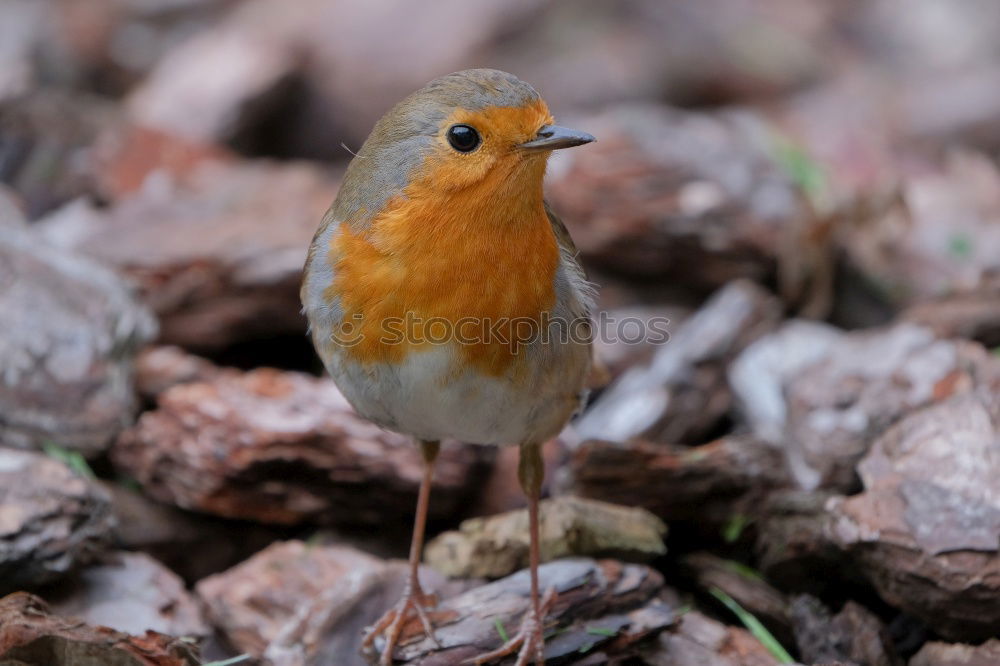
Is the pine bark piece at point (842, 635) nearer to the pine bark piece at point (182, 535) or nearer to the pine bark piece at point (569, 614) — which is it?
the pine bark piece at point (569, 614)

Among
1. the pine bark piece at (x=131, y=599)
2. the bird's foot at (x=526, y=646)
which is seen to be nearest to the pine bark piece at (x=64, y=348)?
the pine bark piece at (x=131, y=599)

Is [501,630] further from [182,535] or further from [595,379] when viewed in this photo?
[182,535]

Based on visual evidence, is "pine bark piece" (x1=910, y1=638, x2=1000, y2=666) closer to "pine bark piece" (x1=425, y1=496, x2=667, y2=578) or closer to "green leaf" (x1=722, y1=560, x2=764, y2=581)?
"green leaf" (x1=722, y1=560, x2=764, y2=581)

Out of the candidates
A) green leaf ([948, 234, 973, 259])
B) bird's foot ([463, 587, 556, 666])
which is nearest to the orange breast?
bird's foot ([463, 587, 556, 666])

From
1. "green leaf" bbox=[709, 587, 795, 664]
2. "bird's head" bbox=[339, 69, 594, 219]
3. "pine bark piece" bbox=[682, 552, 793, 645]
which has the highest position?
"bird's head" bbox=[339, 69, 594, 219]

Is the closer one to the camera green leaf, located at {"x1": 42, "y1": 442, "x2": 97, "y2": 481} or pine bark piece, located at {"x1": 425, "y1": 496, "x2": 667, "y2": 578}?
pine bark piece, located at {"x1": 425, "y1": 496, "x2": 667, "y2": 578}

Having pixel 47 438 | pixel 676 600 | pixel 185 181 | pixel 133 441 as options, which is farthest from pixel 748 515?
pixel 185 181

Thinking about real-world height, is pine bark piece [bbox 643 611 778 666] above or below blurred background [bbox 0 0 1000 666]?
below

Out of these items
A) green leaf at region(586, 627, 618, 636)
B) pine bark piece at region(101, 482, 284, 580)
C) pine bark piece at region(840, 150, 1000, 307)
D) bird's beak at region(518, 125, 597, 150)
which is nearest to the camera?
bird's beak at region(518, 125, 597, 150)
